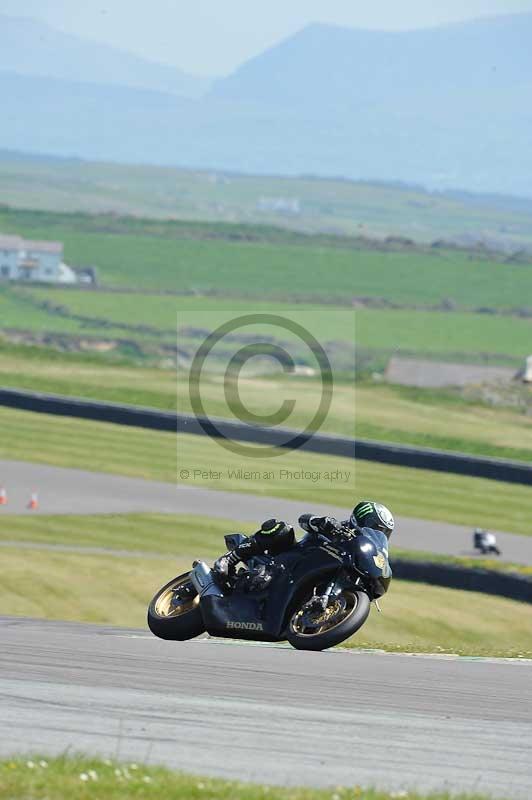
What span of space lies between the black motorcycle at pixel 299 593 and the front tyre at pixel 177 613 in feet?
0.04

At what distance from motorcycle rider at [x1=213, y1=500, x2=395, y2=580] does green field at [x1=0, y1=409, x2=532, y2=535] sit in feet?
81.7

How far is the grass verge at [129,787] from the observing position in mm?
7992

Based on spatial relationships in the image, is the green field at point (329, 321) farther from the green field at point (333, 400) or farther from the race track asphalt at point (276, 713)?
the race track asphalt at point (276, 713)

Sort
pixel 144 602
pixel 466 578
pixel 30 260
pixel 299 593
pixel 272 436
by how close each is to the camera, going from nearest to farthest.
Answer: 1. pixel 299 593
2. pixel 144 602
3. pixel 466 578
4. pixel 272 436
5. pixel 30 260

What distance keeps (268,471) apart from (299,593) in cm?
3111

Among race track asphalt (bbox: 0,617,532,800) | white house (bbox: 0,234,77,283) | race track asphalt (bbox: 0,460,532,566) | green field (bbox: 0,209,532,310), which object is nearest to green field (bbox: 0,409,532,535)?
race track asphalt (bbox: 0,460,532,566)

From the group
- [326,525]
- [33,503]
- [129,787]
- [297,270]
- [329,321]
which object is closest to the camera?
[129,787]

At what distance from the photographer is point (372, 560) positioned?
1245 cm

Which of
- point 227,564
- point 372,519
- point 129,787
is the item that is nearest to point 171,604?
point 227,564

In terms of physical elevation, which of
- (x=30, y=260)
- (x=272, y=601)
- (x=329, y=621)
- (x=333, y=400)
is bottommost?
(x=333, y=400)

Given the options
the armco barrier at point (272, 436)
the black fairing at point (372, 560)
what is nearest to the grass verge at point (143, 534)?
the armco barrier at point (272, 436)

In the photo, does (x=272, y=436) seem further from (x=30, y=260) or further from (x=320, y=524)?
(x=30, y=260)

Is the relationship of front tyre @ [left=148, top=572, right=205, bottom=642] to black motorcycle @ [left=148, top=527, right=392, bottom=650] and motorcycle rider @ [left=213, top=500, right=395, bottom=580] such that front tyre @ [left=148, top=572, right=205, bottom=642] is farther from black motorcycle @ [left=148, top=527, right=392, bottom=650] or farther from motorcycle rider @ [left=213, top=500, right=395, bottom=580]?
motorcycle rider @ [left=213, top=500, right=395, bottom=580]

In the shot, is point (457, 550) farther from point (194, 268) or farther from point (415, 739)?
point (194, 268)
